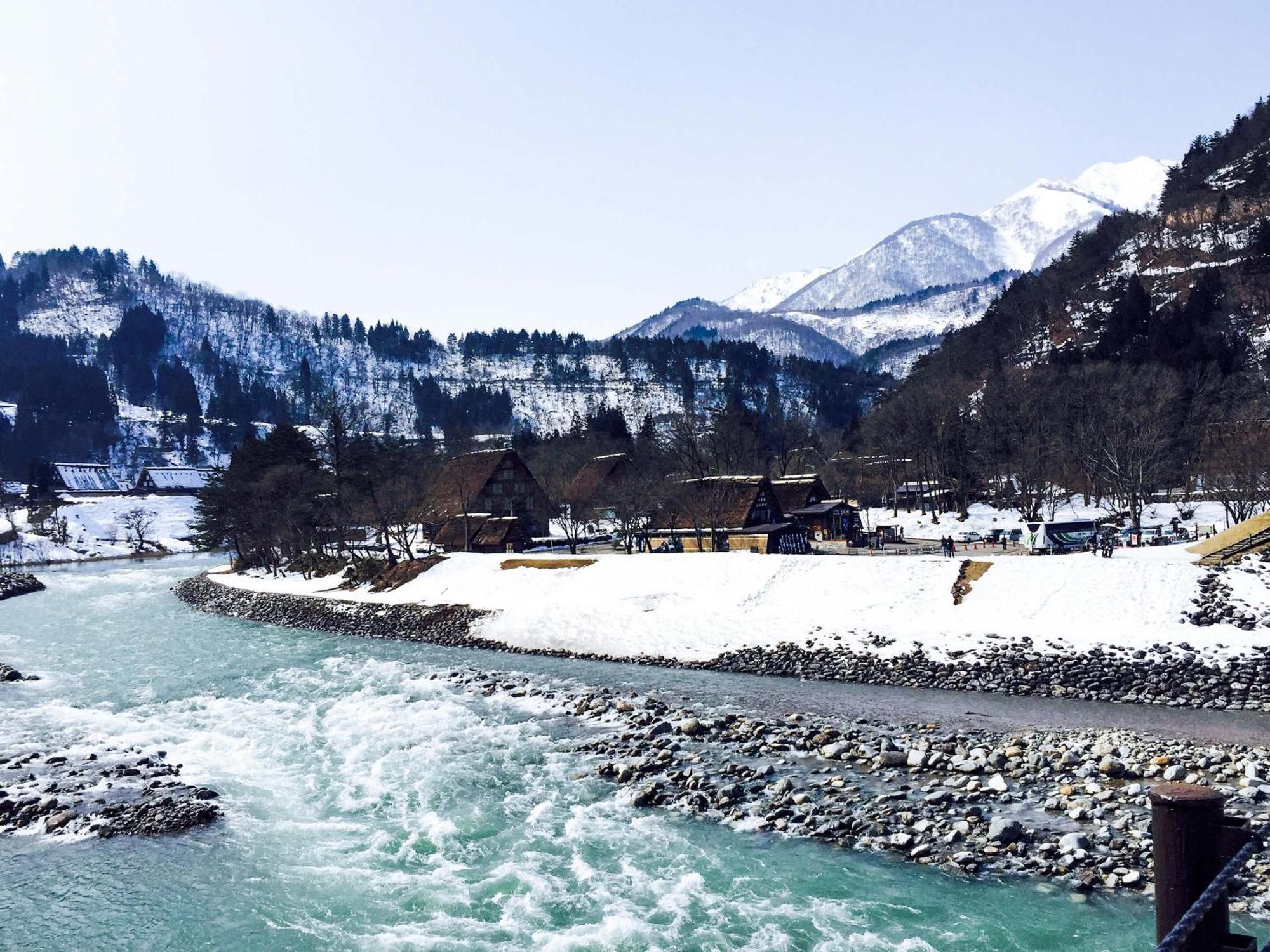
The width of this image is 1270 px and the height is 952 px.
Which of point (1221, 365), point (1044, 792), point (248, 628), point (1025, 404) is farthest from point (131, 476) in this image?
point (1044, 792)

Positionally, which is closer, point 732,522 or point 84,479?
point 732,522

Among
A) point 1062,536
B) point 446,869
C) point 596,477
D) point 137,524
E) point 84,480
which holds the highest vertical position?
point 84,480

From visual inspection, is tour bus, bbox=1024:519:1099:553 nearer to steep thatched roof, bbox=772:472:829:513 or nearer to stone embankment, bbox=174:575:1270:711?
stone embankment, bbox=174:575:1270:711

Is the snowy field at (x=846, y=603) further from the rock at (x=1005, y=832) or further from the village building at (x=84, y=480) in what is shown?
the village building at (x=84, y=480)

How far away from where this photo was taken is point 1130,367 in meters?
68.9

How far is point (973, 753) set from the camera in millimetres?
16906

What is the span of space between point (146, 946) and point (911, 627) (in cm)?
2303

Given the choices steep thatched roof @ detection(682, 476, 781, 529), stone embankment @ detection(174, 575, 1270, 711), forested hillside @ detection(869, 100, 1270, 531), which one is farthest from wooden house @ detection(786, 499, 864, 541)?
stone embankment @ detection(174, 575, 1270, 711)

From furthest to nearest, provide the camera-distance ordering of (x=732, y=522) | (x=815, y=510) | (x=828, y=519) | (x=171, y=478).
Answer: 1. (x=171, y=478)
2. (x=828, y=519)
3. (x=815, y=510)
4. (x=732, y=522)

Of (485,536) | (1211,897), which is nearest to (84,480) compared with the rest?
(485,536)

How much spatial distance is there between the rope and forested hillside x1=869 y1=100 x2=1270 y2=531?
149 ft

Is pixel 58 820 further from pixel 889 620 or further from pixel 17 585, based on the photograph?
pixel 17 585

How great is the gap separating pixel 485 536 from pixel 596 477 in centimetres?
1593

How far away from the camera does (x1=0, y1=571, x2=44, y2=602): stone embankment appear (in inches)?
2388
